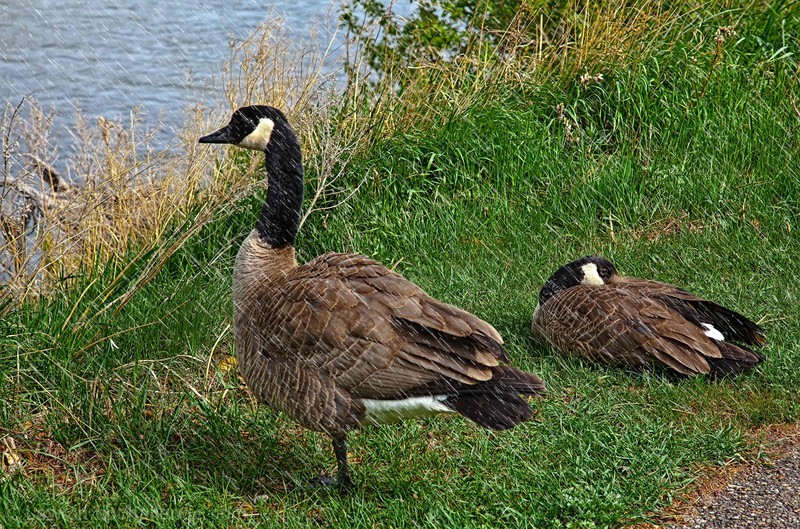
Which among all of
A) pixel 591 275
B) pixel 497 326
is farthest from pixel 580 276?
pixel 497 326

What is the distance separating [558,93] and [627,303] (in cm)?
317

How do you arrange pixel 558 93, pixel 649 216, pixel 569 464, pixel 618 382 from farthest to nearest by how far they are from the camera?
pixel 558 93 < pixel 649 216 < pixel 618 382 < pixel 569 464

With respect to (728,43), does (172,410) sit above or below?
below

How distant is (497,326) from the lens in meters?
6.25

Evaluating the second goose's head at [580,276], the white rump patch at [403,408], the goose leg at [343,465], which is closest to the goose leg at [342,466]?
the goose leg at [343,465]

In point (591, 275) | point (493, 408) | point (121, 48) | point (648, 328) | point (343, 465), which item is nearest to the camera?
point (493, 408)

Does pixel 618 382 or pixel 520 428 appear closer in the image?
pixel 520 428

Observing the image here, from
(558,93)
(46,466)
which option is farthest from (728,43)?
(46,466)

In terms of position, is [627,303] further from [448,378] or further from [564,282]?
[448,378]

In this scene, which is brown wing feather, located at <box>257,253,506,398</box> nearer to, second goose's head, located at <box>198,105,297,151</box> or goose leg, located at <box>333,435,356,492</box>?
goose leg, located at <box>333,435,356,492</box>

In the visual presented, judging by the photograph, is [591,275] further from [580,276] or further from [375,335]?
[375,335]

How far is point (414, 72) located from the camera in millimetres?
9188

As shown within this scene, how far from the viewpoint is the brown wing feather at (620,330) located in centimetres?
A: 540

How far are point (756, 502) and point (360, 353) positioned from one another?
189 cm
